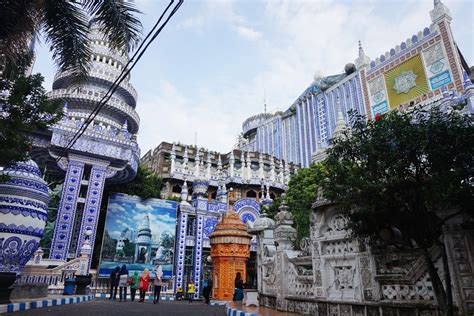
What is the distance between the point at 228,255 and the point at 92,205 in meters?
8.64

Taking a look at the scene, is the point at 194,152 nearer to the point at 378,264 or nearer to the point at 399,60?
the point at 399,60

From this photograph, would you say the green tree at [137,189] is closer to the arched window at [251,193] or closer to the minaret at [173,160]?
the minaret at [173,160]

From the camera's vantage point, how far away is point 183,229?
22266 mm

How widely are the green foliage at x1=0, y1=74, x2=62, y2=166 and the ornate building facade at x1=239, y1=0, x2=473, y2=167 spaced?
66.4 ft

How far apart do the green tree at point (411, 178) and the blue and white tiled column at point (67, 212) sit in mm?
15389

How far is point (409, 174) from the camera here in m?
5.61

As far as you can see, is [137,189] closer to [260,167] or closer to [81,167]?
[81,167]

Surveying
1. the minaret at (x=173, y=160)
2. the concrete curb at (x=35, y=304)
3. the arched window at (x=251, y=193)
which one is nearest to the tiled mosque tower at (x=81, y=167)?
the concrete curb at (x=35, y=304)

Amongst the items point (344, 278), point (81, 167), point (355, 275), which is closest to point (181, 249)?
point (81, 167)

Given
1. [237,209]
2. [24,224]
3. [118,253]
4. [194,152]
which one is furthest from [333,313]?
[194,152]

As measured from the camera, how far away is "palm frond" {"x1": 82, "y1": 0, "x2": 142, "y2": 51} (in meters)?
8.07

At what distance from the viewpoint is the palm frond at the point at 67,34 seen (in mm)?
8266

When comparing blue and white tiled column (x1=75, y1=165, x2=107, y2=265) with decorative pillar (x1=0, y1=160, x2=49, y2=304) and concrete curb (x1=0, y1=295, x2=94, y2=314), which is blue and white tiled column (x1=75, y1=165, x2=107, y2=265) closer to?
concrete curb (x1=0, y1=295, x2=94, y2=314)

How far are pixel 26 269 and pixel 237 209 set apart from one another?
14657 mm
